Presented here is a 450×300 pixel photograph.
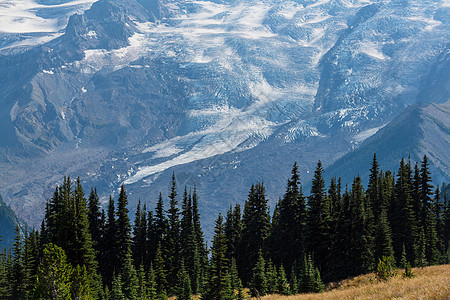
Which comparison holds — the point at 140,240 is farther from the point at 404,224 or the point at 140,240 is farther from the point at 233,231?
the point at 404,224

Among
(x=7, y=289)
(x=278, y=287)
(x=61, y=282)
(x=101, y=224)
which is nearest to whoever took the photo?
(x=61, y=282)

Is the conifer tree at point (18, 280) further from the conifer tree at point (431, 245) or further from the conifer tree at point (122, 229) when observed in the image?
the conifer tree at point (431, 245)

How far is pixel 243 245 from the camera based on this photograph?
11112 cm

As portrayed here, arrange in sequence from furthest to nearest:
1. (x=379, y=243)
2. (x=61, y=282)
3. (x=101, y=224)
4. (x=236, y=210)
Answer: (x=236, y=210)
(x=101, y=224)
(x=379, y=243)
(x=61, y=282)

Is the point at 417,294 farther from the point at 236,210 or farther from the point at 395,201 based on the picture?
the point at 236,210

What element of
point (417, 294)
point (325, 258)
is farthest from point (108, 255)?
point (417, 294)

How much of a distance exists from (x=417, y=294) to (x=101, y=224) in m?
87.7

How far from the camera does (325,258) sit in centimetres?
8312

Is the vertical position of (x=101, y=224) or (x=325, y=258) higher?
(x=101, y=224)

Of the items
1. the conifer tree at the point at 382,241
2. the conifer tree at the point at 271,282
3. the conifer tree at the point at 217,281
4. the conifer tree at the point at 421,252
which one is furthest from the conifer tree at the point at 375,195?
the conifer tree at the point at 217,281

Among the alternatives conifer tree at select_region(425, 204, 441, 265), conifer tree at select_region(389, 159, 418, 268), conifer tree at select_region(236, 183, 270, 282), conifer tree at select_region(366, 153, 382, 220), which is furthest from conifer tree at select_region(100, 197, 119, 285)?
conifer tree at select_region(425, 204, 441, 265)

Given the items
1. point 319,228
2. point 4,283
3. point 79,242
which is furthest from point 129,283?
point 319,228

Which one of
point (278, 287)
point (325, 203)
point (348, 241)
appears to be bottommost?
point (278, 287)

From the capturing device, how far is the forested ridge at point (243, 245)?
73250 mm
